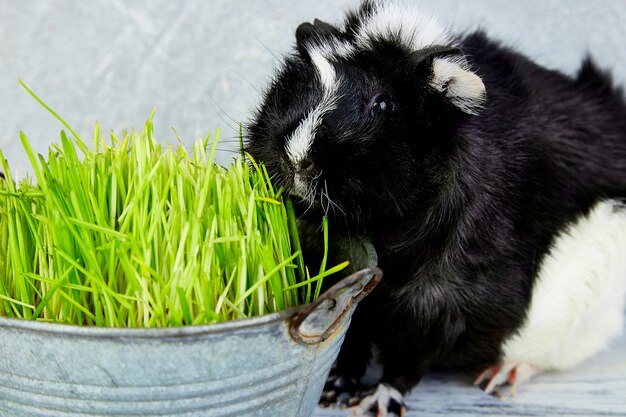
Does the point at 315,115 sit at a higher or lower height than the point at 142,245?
higher

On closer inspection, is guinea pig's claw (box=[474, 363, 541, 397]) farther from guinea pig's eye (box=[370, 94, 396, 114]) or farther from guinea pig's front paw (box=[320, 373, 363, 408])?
guinea pig's eye (box=[370, 94, 396, 114])

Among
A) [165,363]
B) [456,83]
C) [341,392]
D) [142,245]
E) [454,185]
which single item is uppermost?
[456,83]

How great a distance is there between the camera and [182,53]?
1.98 meters

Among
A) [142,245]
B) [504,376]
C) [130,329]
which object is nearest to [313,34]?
[142,245]

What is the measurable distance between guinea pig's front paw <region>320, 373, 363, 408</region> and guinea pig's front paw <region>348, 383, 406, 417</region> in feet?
0.10

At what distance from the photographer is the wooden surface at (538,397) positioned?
1.33m

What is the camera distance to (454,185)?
111 cm

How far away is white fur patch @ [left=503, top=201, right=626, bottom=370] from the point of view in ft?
4.52

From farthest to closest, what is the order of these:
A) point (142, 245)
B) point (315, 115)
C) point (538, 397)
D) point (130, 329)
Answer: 1. point (538, 397)
2. point (315, 115)
3. point (142, 245)
4. point (130, 329)

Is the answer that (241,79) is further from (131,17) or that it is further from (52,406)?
(52,406)

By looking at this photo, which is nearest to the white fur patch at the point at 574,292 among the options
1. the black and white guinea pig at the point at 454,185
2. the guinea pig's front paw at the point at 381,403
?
the black and white guinea pig at the point at 454,185

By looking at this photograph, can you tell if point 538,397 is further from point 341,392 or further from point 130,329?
point 130,329

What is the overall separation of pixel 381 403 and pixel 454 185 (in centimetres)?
42

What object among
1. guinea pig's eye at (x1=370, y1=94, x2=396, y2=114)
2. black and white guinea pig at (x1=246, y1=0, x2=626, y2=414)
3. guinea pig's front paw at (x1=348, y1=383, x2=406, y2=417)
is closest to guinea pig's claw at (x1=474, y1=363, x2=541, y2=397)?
black and white guinea pig at (x1=246, y1=0, x2=626, y2=414)
